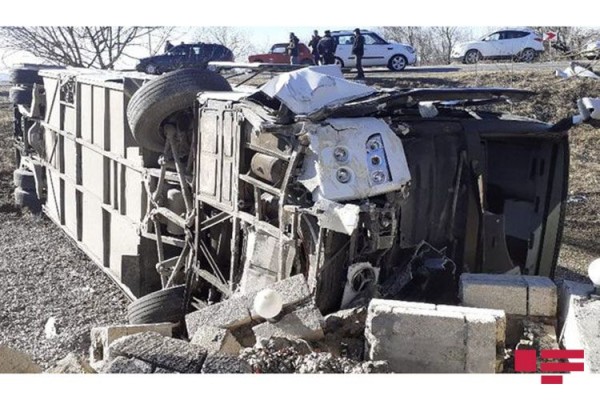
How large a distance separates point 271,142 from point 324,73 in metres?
0.67

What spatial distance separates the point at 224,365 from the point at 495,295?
168 centimetres

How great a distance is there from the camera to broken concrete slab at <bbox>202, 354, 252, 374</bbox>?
142 inches

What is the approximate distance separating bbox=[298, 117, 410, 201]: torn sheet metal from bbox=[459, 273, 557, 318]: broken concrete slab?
2.52ft

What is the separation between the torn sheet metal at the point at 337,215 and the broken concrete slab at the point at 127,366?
1.34 metres

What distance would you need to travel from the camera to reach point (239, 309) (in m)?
4.60

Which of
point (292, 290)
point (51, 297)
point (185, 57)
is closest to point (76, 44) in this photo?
point (185, 57)

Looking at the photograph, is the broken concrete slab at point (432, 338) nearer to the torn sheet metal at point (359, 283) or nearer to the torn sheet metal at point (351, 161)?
the torn sheet metal at point (359, 283)

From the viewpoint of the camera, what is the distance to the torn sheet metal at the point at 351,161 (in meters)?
4.54

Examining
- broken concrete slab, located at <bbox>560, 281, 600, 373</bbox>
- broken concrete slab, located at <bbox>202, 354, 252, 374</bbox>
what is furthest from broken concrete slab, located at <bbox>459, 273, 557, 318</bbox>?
broken concrete slab, located at <bbox>202, 354, 252, 374</bbox>

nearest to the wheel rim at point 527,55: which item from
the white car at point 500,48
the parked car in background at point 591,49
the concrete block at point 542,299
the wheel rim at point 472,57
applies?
the white car at point 500,48

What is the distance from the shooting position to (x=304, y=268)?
4777 millimetres

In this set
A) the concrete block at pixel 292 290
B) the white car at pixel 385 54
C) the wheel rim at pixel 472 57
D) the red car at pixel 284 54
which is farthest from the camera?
the wheel rim at pixel 472 57

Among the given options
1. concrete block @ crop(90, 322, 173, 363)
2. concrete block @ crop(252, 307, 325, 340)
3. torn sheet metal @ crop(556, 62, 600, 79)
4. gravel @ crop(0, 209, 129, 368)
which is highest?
torn sheet metal @ crop(556, 62, 600, 79)

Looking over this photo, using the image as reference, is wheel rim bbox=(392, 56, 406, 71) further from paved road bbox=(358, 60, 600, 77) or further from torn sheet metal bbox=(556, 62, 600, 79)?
torn sheet metal bbox=(556, 62, 600, 79)
